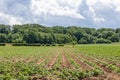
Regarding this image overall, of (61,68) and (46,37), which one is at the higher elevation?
(46,37)

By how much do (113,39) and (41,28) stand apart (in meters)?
51.2

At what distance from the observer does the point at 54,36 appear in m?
164

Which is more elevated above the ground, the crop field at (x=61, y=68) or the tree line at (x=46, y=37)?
the tree line at (x=46, y=37)

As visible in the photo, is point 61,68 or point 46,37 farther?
point 46,37

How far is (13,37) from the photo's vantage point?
526ft

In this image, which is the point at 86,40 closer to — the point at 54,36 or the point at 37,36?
the point at 54,36

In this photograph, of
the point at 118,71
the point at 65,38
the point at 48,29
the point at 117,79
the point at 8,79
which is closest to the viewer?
the point at 8,79

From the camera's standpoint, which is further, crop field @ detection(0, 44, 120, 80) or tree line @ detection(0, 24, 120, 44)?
tree line @ detection(0, 24, 120, 44)

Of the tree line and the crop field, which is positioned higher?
the tree line

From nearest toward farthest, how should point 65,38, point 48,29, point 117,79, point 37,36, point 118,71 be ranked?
point 117,79 → point 118,71 → point 37,36 → point 65,38 → point 48,29

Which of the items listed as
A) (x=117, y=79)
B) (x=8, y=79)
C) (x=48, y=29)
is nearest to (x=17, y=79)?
(x=8, y=79)

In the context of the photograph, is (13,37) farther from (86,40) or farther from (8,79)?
(8,79)

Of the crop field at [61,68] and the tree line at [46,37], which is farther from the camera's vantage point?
the tree line at [46,37]

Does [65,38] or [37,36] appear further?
[65,38]
